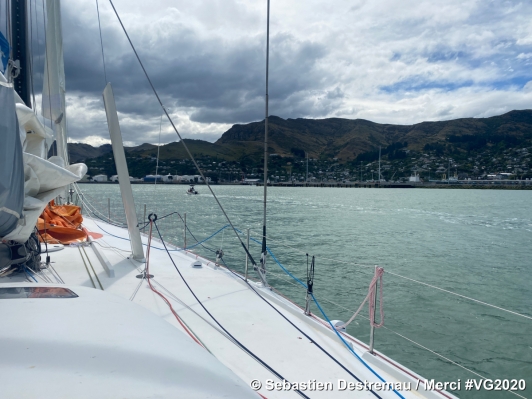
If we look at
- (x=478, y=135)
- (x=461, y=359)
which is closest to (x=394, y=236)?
(x=461, y=359)

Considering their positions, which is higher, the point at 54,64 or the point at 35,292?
the point at 54,64

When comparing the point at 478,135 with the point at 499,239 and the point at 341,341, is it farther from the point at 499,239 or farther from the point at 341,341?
the point at 341,341

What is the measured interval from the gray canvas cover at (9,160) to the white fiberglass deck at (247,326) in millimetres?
2040

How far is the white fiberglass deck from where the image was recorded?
340 centimetres

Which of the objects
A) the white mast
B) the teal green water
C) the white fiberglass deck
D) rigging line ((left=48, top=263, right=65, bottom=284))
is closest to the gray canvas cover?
the white fiberglass deck

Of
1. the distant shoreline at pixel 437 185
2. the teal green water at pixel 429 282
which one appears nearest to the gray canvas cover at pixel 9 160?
the teal green water at pixel 429 282

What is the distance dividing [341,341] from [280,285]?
255 inches

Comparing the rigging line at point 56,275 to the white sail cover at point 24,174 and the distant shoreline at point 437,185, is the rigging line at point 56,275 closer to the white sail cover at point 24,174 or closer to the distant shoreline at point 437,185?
the white sail cover at point 24,174

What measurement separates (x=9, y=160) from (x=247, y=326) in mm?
2903

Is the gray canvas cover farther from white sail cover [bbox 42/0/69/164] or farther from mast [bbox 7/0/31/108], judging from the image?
white sail cover [bbox 42/0/69/164]

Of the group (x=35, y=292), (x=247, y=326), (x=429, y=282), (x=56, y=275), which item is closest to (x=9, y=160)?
(x=35, y=292)

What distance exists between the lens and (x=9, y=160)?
2967 mm

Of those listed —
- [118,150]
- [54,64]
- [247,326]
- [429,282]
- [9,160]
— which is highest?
[54,64]

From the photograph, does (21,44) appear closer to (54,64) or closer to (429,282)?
(54,64)
